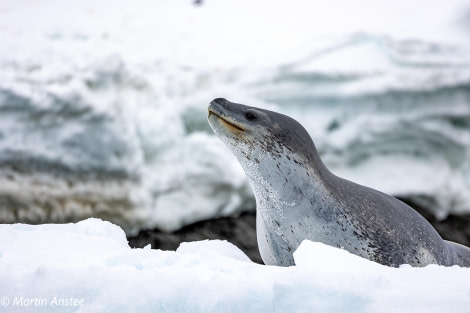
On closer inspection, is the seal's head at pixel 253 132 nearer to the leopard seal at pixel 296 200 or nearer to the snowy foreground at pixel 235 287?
the leopard seal at pixel 296 200

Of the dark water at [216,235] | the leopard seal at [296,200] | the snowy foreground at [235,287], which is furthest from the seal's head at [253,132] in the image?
the dark water at [216,235]

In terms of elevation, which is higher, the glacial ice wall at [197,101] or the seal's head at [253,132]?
the seal's head at [253,132]

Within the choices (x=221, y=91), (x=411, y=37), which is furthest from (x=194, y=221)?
(x=411, y=37)

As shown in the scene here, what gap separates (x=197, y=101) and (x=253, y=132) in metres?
2.13

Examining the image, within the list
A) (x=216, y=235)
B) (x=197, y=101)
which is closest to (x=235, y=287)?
(x=216, y=235)

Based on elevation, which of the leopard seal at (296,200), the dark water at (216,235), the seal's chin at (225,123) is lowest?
the dark water at (216,235)

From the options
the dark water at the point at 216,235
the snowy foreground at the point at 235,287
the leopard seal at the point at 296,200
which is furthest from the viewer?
the dark water at the point at 216,235

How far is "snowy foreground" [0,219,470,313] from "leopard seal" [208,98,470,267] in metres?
0.61

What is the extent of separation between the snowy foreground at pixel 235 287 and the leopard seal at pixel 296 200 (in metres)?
0.61

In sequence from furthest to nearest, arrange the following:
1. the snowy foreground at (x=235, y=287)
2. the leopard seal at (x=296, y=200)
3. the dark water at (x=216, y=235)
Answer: the dark water at (x=216, y=235) < the leopard seal at (x=296, y=200) < the snowy foreground at (x=235, y=287)

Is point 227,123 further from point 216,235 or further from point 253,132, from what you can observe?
point 216,235

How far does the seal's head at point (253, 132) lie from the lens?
1852 millimetres

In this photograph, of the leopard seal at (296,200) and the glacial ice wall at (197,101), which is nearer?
the leopard seal at (296,200)

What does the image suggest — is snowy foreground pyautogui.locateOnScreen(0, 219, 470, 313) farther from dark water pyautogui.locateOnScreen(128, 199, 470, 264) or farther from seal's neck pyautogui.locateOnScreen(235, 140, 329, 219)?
dark water pyautogui.locateOnScreen(128, 199, 470, 264)
